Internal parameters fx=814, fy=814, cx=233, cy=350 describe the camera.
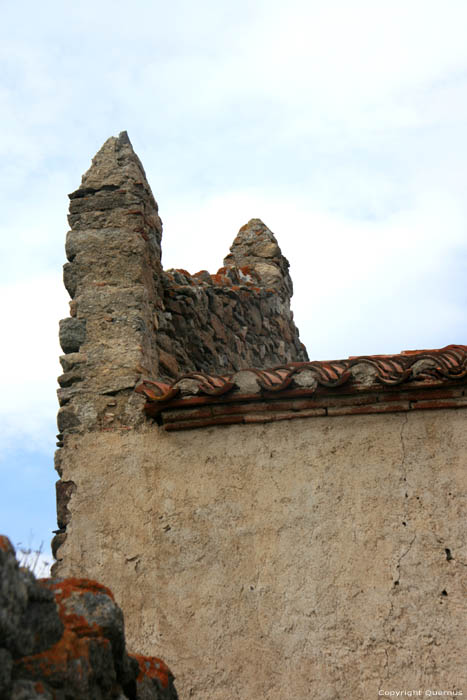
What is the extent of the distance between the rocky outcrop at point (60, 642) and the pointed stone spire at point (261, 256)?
19.8 ft

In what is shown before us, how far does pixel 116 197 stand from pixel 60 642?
4.70m

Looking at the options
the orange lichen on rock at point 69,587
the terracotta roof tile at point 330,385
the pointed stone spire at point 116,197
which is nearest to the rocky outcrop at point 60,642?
the orange lichen on rock at point 69,587

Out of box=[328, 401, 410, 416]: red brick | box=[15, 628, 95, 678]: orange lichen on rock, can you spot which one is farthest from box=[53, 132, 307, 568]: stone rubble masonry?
box=[15, 628, 95, 678]: orange lichen on rock

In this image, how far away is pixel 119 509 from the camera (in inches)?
217

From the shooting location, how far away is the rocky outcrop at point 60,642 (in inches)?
93.9

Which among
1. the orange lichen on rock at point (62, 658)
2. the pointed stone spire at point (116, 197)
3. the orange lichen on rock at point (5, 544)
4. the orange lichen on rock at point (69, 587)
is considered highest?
the pointed stone spire at point (116, 197)

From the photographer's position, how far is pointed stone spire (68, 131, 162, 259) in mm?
6637

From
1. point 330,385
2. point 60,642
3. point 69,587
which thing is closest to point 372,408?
point 330,385

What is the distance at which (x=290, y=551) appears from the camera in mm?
5070

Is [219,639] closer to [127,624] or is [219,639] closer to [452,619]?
[127,624]

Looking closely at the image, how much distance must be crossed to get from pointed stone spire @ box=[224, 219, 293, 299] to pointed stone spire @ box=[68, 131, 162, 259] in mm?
2005

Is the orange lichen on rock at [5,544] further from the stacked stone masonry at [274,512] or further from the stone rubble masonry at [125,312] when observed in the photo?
the stone rubble masonry at [125,312]

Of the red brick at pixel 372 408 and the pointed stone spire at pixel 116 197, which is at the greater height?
the pointed stone spire at pixel 116 197

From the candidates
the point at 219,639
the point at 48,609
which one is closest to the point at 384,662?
the point at 219,639
